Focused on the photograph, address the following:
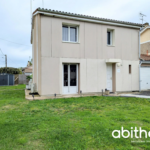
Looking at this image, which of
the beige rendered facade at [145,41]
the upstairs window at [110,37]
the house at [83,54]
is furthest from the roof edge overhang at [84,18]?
the beige rendered facade at [145,41]

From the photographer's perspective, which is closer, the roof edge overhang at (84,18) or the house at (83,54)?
the roof edge overhang at (84,18)

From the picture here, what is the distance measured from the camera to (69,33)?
10312 millimetres

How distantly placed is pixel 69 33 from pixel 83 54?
6.17ft

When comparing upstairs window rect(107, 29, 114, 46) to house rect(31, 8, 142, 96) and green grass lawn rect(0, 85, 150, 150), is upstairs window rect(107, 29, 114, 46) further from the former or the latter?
green grass lawn rect(0, 85, 150, 150)

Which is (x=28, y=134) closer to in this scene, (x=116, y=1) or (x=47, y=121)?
(x=47, y=121)

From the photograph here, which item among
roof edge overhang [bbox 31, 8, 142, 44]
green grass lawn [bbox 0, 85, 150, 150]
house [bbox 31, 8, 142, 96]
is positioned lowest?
green grass lawn [bbox 0, 85, 150, 150]

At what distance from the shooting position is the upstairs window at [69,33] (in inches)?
402

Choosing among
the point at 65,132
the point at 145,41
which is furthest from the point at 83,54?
the point at 145,41

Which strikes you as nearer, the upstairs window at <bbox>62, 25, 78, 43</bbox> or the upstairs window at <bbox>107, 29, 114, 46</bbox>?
the upstairs window at <bbox>62, 25, 78, 43</bbox>

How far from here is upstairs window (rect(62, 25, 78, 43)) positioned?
33.5 feet

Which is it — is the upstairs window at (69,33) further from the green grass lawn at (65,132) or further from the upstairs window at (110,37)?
the green grass lawn at (65,132)

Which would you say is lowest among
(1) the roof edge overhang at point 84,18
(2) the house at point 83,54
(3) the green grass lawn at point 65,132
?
(3) the green grass lawn at point 65,132

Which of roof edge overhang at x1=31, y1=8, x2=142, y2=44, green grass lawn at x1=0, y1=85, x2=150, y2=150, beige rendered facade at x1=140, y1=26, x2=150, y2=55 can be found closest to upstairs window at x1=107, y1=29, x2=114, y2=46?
roof edge overhang at x1=31, y1=8, x2=142, y2=44

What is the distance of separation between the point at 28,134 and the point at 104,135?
198cm
